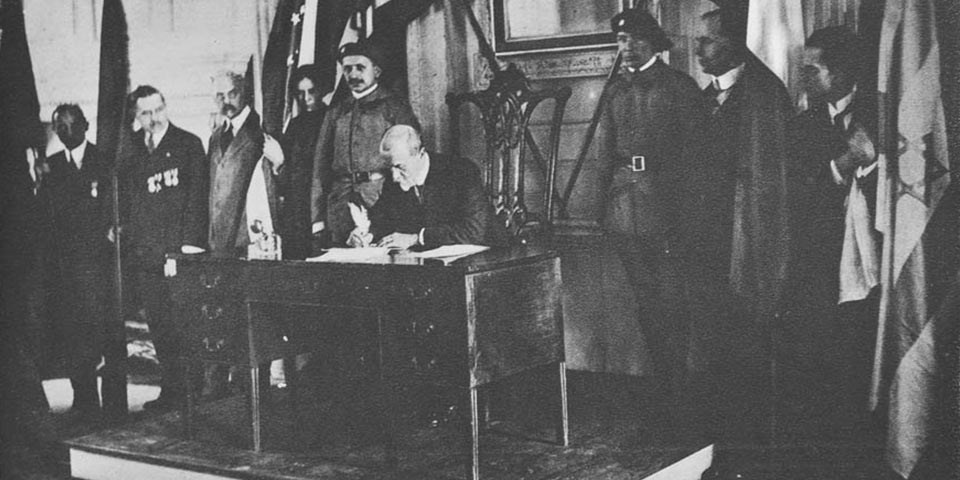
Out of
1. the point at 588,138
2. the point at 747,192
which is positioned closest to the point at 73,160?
the point at 588,138

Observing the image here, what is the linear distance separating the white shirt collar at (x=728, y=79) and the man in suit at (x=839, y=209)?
268mm

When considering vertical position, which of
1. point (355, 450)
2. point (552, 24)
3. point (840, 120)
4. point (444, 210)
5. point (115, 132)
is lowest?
point (355, 450)

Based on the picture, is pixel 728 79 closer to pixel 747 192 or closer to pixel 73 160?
pixel 747 192

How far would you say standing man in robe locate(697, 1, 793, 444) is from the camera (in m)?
4.11

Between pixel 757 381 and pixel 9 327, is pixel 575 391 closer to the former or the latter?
pixel 757 381

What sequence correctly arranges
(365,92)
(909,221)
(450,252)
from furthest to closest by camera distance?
(365,92)
(450,252)
(909,221)

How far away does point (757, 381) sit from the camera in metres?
4.23

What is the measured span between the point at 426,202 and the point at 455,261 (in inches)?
33.9

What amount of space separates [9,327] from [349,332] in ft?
7.69

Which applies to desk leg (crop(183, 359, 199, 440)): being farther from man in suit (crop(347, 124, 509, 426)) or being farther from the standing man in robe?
the standing man in robe

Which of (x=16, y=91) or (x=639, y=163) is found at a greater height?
(x=16, y=91)

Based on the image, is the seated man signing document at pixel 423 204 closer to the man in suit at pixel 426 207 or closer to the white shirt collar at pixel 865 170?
the man in suit at pixel 426 207

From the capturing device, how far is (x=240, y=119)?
18.5ft

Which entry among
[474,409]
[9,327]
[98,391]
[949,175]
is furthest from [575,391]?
[9,327]
